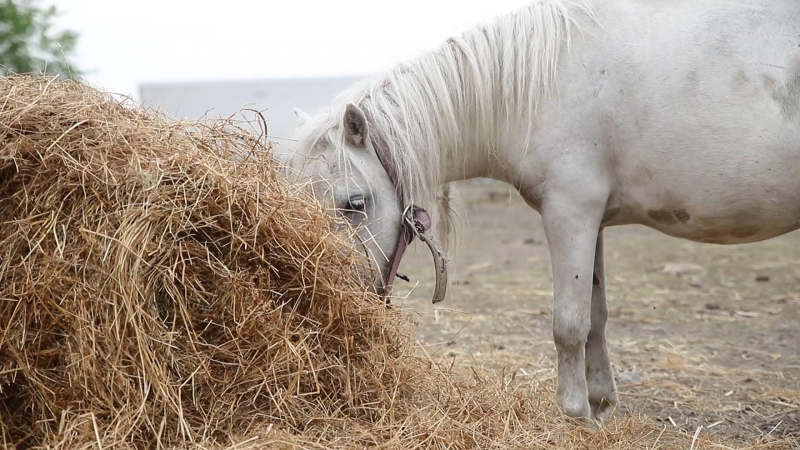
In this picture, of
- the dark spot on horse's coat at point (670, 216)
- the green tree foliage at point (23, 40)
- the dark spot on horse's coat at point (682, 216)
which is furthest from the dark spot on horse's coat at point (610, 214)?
the green tree foliage at point (23, 40)

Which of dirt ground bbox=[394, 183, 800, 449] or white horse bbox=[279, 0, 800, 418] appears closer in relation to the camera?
white horse bbox=[279, 0, 800, 418]

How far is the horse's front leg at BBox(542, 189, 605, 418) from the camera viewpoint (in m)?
2.97

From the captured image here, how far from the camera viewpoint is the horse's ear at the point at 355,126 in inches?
116

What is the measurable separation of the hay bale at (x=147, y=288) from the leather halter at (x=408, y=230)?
53 cm

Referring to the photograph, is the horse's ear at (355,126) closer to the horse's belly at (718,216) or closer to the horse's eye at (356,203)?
the horse's eye at (356,203)

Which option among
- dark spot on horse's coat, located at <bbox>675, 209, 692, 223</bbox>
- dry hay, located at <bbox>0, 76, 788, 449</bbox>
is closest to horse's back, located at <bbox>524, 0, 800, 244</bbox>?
dark spot on horse's coat, located at <bbox>675, 209, 692, 223</bbox>

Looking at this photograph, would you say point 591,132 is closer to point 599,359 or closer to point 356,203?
point 356,203

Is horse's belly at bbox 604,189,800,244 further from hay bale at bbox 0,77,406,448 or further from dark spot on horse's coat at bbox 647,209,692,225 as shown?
hay bale at bbox 0,77,406,448

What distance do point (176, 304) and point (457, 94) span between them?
4.99 ft

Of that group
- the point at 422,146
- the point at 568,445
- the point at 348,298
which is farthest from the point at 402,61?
the point at 568,445

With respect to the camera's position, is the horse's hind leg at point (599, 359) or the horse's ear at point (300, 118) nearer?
the horse's ear at point (300, 118)

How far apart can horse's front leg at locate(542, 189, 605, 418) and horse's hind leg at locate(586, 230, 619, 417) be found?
1.35ft

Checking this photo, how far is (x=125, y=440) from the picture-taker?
83.7 inches

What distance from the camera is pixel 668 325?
5500 millimetres
